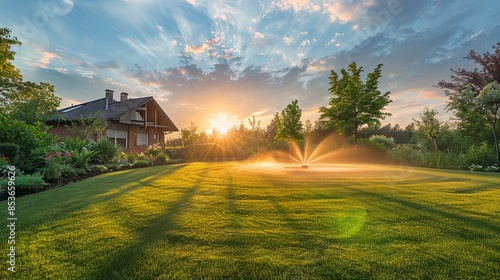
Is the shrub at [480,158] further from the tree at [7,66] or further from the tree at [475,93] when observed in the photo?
the tree at [7,66]

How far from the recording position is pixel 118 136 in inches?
830

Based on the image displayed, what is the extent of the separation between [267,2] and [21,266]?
12.3 m

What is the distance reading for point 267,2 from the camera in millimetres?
11008

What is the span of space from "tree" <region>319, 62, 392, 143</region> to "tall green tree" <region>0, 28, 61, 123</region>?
872 inches

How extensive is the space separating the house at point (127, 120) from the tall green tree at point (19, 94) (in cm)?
159

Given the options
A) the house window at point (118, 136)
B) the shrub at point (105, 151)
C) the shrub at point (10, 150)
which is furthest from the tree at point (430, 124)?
the house window at point (118, 136)

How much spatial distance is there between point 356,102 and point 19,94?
27.6m

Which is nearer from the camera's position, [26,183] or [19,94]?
[26,183]

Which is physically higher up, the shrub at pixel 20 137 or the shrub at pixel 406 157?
the shrub at pixel 20 137

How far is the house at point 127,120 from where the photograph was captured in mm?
19797

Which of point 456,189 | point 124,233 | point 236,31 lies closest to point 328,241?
point 124,233

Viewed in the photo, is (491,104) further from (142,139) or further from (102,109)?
(102,109)

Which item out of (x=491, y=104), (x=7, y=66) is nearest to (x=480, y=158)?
(x=491, y=104)

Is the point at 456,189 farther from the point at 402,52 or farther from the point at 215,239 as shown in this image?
the point at 402,52
